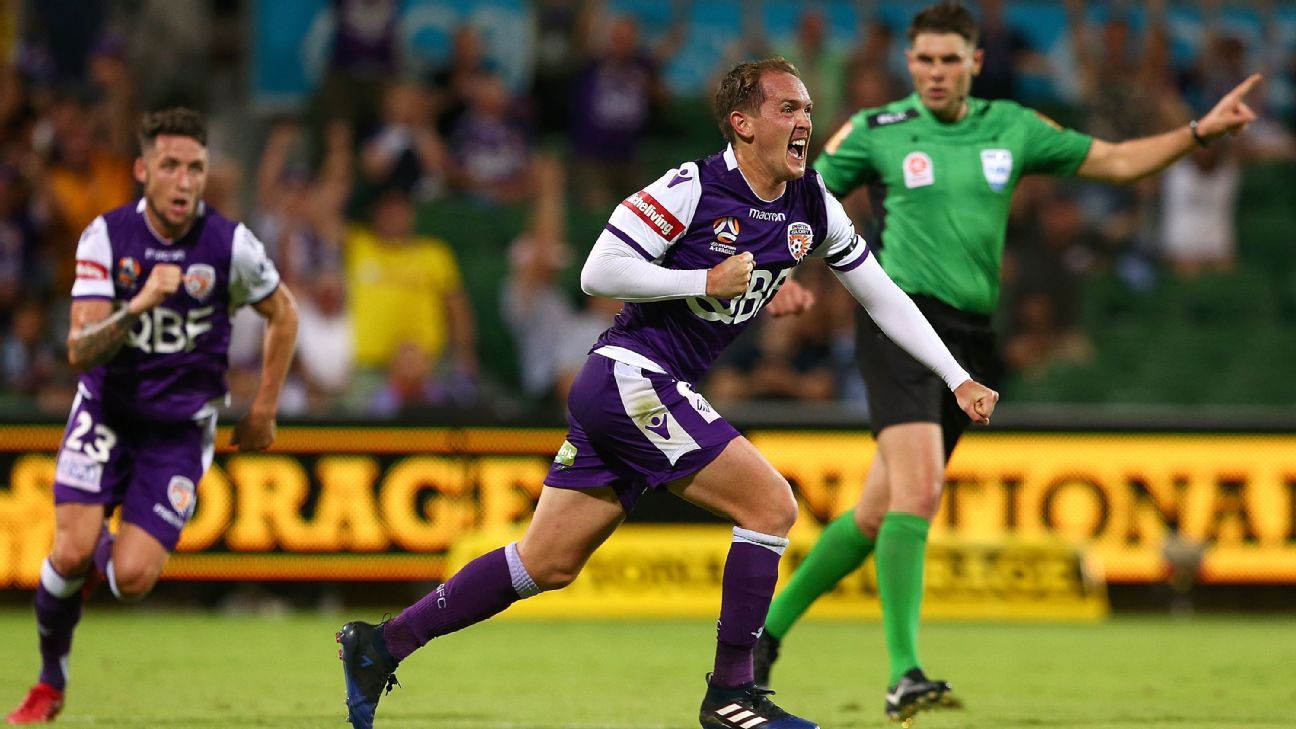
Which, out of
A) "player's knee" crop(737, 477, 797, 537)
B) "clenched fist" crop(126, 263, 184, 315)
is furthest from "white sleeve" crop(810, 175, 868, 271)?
"clenched fist" crop(126, 263, 184, 315)

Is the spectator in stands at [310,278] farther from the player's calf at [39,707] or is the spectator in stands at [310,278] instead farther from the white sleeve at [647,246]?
the white sleeve at [647,246]

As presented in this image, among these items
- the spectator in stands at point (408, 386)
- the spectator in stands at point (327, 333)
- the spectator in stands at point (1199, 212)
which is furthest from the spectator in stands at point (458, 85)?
the spectator in stands at point (1199, 212)

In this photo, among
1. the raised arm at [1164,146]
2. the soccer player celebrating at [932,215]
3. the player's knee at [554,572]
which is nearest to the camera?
the player's knee at [554,572]

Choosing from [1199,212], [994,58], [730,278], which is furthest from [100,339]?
[1199,212]

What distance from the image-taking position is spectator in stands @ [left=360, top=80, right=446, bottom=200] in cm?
1571

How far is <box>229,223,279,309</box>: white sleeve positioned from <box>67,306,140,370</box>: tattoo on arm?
0.53 m

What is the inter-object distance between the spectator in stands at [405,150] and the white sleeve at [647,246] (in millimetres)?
9852

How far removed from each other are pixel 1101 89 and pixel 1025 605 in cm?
570

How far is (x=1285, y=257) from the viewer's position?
16672 millimetres

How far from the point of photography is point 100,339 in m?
7.19

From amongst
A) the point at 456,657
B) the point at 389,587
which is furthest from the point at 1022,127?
the point at 389,587

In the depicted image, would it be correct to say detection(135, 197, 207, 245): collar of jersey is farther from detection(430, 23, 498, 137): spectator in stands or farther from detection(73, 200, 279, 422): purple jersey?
detection(430, 23, 498, 137): spectator in stands

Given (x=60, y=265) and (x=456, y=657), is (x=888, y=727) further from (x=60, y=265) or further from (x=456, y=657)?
(x=60, y=265)

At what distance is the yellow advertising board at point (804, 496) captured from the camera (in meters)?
12.7
